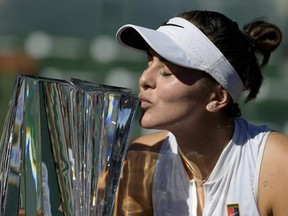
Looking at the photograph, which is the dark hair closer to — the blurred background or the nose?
the nose

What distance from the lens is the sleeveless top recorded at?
1794 millimetres

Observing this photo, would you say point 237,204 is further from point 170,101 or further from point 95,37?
point 95,37

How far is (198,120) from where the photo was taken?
71.0 inches

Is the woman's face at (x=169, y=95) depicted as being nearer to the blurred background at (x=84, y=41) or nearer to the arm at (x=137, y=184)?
the arm at (x=137, y=184)

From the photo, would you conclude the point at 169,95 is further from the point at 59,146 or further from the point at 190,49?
the point at 59,146

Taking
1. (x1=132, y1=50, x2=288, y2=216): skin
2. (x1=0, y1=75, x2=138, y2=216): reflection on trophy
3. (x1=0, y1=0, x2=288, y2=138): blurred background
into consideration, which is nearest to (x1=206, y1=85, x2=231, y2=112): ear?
(x1=132, y1=50, x2=288, y2=216): skin

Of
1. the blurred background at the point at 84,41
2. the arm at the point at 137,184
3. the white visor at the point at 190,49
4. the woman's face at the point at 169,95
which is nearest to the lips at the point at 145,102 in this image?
the woman's face at the point at 169,95

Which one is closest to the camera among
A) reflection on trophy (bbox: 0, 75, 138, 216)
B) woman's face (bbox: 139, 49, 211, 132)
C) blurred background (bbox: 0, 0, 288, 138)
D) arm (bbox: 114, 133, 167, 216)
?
reflection on trophy (bbox: 0, 75, 138, 216)

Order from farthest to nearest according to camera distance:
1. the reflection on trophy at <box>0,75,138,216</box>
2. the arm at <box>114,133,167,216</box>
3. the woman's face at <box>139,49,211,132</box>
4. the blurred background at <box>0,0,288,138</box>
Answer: the blurred background at <box>0,0,288,138</box> → the arm at <box>114,133,167,216</box> → the woman's face at <box>139,49,211,132</box> → the reflection on trophy at <box>0,75,138,216</box>

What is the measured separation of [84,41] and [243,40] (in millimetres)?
3030

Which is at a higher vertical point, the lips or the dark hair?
the dark hair

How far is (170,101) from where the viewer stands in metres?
1.74

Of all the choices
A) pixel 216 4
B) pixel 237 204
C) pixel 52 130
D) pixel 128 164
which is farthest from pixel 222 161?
pixel 216 4

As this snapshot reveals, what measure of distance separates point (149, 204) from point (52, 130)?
414 mm
